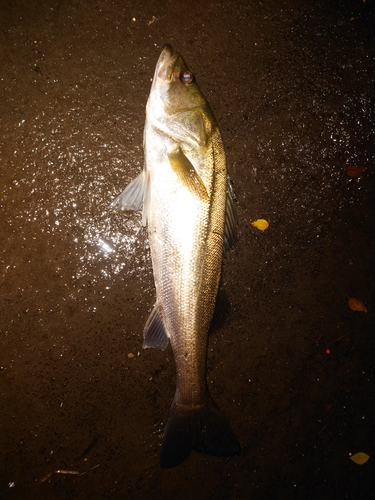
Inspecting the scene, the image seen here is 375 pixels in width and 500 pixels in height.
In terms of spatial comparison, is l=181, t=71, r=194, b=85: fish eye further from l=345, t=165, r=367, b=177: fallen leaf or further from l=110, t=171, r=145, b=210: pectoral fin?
l=345, t=165, r=367, b=177: fallen leaf

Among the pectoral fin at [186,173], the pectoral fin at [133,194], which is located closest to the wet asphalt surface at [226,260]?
the pectoral fin at [133,194]

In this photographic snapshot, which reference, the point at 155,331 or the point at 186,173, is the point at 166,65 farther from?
the point at 155,331

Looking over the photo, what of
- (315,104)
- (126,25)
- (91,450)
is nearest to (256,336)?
(91,450)

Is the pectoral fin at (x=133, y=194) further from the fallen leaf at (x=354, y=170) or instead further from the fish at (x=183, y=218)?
the fallen leaf at (x=354, y=170)

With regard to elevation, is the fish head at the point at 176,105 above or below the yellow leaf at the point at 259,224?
above

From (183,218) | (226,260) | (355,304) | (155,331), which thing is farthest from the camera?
(355,304)

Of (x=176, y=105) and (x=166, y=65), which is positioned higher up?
(x=166, y=65)

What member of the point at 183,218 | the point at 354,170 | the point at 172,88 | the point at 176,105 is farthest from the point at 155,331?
the point at 354,170
